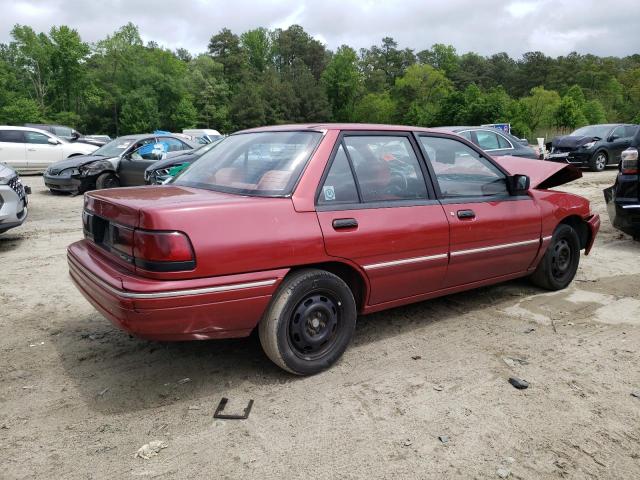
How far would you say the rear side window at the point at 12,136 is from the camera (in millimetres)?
16531

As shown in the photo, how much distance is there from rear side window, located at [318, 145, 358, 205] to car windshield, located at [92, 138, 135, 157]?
10668 millimetres

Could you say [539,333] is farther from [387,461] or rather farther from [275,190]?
[275,190]

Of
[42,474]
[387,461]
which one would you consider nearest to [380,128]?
[387,461]

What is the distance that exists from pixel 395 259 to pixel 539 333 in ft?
4.62

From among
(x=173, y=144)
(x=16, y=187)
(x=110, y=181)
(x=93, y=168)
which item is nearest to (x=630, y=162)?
(x=16, y=187)

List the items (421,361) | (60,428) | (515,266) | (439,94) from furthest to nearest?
(439,94) → (515,266) → (421,361) → (60,428)

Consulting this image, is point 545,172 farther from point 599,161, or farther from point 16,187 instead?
point 599,161

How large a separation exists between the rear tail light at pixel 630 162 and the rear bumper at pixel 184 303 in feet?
18.2

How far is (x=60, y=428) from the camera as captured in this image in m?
2.79

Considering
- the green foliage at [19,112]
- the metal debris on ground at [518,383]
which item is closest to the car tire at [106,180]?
the metal debris on ground at [518,383]

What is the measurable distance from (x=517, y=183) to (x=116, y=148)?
37.4 feet

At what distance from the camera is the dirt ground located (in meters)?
2.49

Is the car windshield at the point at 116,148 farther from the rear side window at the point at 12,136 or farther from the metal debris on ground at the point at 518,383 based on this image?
the metal debris on ground at the point at 518,383

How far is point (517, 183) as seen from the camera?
14.4 ft
